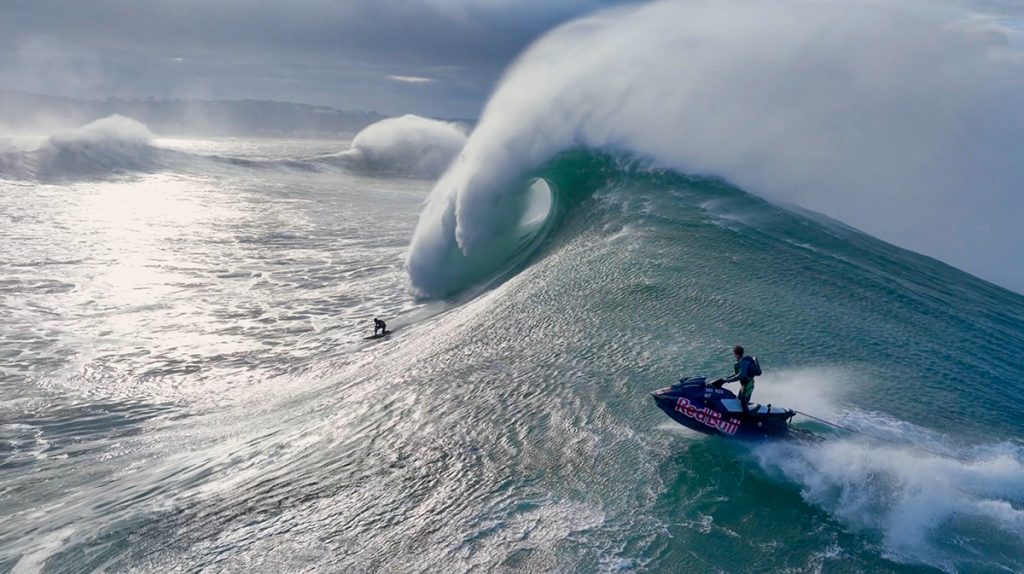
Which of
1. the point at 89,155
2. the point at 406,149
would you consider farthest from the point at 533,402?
the point at 406,149

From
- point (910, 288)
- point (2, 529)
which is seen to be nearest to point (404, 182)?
point (910, 288)

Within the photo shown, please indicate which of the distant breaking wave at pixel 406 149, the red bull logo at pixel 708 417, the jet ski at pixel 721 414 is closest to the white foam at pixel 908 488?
the jet ski at pixel 721 414

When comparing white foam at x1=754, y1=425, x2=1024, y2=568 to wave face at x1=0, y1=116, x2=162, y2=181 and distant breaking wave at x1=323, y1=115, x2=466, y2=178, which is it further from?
distant breaking wave at x1=323, y1=115, x2=466, y2=178

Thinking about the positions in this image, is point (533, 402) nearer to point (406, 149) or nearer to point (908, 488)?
point (908, 488)

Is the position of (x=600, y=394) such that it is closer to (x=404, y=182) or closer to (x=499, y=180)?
(x=499, y=180)

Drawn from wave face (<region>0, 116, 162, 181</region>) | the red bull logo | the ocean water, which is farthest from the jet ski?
wave face (<region>0, 116, 162, 181</region>)

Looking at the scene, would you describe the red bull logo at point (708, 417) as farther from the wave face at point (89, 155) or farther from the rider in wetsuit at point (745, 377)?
the wave face at point (89, 155)
